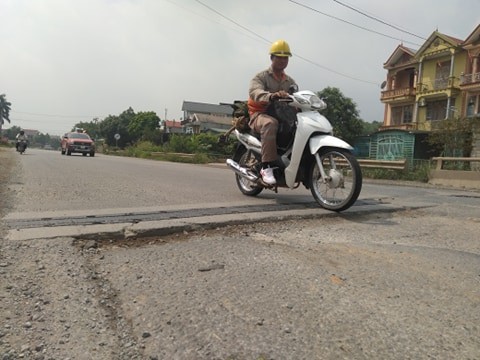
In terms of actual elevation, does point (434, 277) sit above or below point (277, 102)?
below

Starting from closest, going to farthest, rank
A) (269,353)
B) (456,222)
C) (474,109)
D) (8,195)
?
(269,353)
(456,222)
(8,195)
(474,109)

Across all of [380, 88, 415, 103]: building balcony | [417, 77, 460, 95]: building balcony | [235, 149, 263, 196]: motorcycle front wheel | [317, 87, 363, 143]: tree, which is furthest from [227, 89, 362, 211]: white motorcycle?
[317, 87, 363, 143]: tree

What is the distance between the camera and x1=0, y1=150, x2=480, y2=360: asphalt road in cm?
159

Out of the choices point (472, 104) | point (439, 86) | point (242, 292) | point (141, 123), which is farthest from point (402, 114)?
point (141, 123)

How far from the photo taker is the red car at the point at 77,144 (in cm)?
2550

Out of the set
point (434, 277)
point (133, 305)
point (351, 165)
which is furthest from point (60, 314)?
point (351, 165)

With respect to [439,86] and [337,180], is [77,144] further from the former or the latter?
[439,86]

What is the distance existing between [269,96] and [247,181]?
1556 mm

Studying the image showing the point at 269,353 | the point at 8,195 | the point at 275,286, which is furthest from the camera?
the point at 8,195

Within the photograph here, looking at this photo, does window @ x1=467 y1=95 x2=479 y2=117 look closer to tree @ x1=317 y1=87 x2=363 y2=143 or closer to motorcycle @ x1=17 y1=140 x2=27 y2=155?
tree @ x1=317 y1=87 x2=363 y2=143

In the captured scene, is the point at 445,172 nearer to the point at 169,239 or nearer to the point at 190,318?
the point at 169,239

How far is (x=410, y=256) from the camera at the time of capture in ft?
9.45

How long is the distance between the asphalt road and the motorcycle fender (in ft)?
3.29

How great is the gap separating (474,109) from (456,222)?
3242cm
